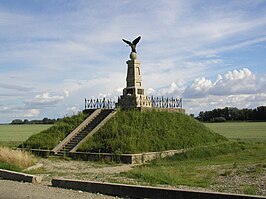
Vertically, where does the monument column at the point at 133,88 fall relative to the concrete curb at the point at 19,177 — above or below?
above

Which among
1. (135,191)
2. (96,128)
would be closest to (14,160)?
(135,191)

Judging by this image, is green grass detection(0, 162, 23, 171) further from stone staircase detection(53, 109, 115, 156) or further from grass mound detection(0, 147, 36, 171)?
stone staircase detection(53, 109, 115, 156)

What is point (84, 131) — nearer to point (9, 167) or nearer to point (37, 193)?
point (9, 167)

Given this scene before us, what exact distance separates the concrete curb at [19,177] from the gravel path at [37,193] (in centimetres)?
64

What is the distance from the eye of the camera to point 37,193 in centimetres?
1242

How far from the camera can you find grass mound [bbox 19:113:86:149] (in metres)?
29.4

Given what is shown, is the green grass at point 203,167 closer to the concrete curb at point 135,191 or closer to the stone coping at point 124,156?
the stone coping at point 124,156

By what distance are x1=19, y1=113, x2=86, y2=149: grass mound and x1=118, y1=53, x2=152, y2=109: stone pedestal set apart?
401 centimetres

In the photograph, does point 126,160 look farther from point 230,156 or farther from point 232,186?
point 232,186

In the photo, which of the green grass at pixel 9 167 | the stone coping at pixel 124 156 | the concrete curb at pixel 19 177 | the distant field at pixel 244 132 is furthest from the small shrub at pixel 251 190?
the distant field at pixel 244 132

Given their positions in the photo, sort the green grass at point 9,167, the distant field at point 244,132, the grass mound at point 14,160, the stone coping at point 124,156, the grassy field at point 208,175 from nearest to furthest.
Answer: the grassy field at point 208,175, the green grass at point 9,167, the grass mound at point 14,160, the stone coping at point 124,156, the distant field at point 244,132

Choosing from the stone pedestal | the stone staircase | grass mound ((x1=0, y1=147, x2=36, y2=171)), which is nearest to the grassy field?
grass mound ((x1=0, y1=147, x2=36, y2=171))

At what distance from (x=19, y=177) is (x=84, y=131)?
1494 cm

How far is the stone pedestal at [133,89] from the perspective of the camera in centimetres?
3444
